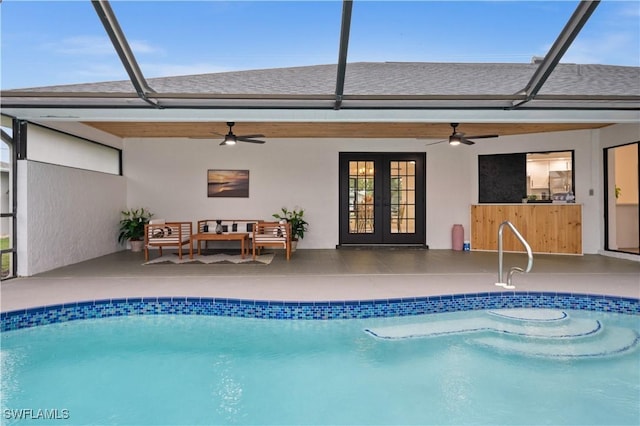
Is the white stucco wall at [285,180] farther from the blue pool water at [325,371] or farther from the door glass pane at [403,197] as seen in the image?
the blue pool water at [325,371]

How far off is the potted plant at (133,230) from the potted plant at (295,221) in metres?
2.86

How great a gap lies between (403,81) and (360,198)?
12.8ft

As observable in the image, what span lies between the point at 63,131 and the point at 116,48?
343cm

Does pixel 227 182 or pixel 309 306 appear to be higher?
pixel 227 182

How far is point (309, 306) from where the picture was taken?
13.1 ft

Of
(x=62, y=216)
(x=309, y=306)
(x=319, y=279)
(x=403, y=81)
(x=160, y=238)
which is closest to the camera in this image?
(x=309, y=306)

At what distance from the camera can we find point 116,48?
3.84 metres

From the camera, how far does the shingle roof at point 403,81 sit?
4949 millimetres

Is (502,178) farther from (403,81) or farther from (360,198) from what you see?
(403,81)

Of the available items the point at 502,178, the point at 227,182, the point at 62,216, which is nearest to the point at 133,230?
the point at 62,216

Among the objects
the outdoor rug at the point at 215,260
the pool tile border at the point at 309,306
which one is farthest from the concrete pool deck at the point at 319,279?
the outdoor rug at the point at 215,260

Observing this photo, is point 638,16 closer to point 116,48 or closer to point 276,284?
point 276,284

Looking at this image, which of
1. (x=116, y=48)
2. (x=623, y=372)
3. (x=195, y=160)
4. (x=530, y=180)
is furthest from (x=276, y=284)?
(x=530, y=180)

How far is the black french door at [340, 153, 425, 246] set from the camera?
9086 mm
